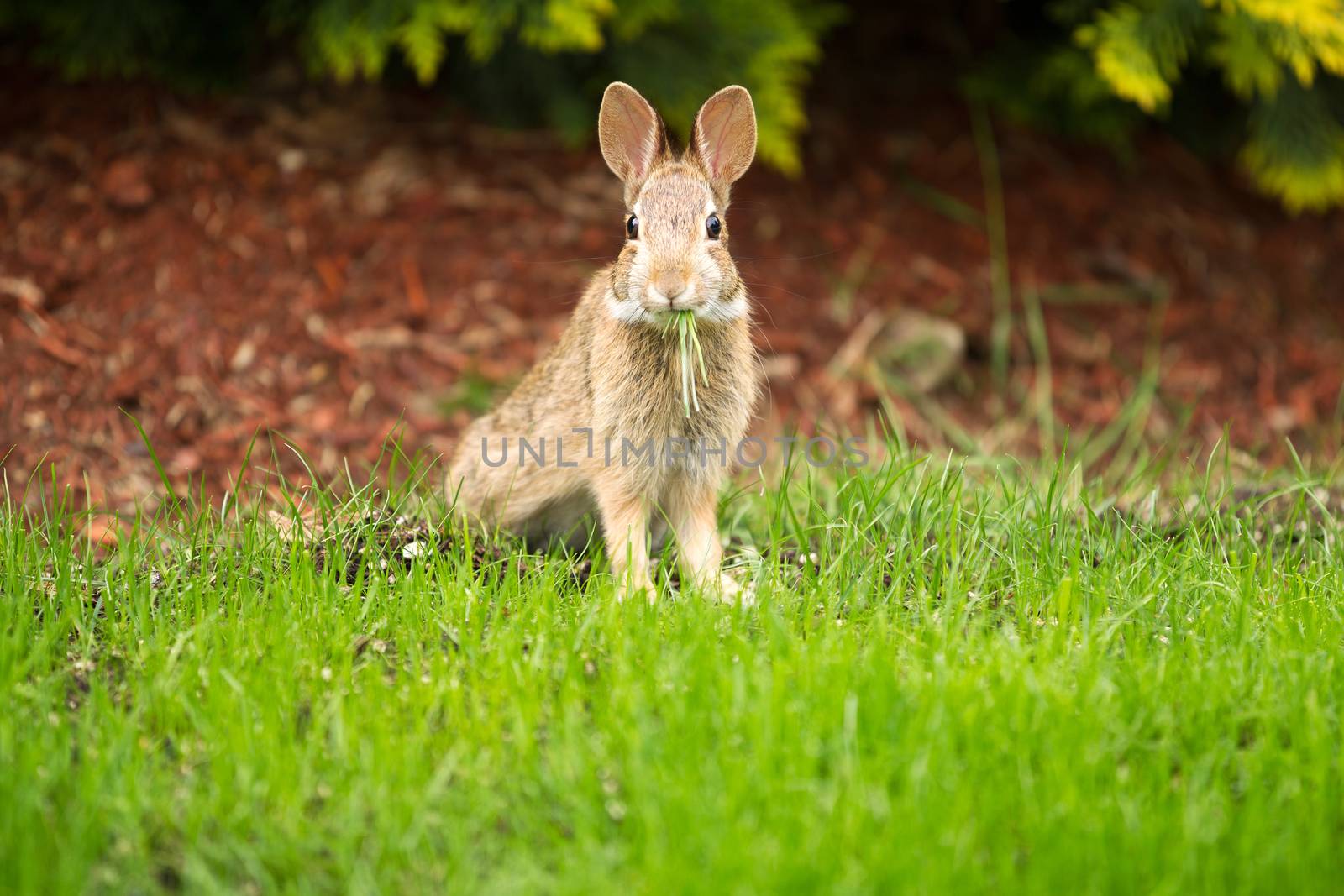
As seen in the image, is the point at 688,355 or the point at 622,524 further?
the point at 622,524

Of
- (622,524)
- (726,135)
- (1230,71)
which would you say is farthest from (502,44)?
(1230,71)

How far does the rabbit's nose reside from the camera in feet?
12.2

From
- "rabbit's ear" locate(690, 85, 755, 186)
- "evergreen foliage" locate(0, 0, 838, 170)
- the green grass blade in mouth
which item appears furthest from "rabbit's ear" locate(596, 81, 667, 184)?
"evergreen foliage" locate(0, 0, 838, 170)

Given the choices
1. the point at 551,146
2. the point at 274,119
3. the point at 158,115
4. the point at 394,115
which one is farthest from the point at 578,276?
the point at 158,115

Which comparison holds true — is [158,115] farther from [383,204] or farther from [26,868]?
[26,868]

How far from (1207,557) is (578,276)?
157 inches

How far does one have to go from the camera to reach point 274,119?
725 cm

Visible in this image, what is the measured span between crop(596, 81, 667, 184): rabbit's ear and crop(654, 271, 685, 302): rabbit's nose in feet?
2.01

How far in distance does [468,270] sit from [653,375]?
305 centimetres

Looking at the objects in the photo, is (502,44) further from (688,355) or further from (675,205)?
(688,355)

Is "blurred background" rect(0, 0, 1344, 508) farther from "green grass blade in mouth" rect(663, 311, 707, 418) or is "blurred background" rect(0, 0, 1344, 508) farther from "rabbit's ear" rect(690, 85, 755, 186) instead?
"green grass blade in mouth" rect(663, 311, 707, 418)

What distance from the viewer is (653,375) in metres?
4.18

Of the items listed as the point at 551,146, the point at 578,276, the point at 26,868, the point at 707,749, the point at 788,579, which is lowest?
the point at 26,868

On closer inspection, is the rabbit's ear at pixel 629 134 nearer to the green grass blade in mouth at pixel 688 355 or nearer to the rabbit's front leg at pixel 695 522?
the green grass blade in mouth at pixel 688 355
